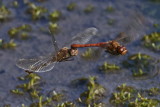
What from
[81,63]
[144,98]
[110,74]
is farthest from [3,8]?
[144,98]

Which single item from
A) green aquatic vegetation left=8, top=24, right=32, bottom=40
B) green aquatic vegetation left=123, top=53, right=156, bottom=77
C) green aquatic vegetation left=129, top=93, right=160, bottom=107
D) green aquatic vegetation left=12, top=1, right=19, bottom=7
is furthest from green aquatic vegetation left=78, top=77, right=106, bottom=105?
green aquatic vegetation left=12, top=1, right=19, bottom=7

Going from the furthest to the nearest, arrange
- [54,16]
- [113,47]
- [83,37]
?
[54,16] → [83,37] → [113,47]

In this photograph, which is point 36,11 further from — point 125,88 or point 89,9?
point 125,88

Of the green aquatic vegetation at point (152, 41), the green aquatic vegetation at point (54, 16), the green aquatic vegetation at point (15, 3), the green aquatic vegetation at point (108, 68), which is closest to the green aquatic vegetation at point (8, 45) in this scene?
the green aquatic vegetation at point (54, 16)

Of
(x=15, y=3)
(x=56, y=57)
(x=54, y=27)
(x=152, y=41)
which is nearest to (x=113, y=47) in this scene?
(x=56, y=57)

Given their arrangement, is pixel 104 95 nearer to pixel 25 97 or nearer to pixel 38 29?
pixel 25 97
